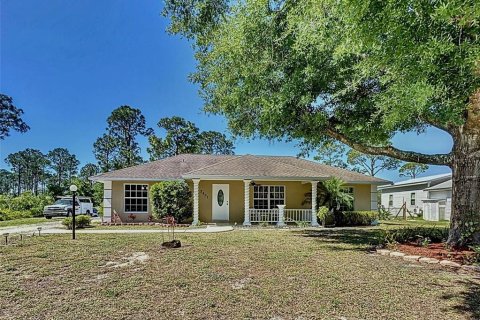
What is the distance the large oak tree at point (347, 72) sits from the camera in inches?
188

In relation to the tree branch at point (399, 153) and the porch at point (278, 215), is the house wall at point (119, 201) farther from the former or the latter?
the tree branch at point (399, 153)

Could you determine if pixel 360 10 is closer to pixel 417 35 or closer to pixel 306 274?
pixel 417 35

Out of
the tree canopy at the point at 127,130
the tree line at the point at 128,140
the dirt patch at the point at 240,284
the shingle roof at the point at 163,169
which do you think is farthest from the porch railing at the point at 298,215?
the tree canopy at the point at 127,130

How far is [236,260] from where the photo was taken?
7.88m

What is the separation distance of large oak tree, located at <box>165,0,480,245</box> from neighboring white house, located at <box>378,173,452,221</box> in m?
17.7

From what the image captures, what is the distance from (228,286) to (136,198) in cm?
1479

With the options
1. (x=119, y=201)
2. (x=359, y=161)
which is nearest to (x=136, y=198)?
(x=119, y=201)

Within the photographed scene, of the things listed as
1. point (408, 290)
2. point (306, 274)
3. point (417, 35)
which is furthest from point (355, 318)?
point (417, 35)

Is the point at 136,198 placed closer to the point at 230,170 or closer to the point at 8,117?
the point at 230,170

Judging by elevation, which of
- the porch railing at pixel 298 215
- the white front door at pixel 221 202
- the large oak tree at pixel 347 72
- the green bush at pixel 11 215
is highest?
the large oak tree at pixel 347 72

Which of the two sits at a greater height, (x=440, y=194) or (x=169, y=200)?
(x=169, y=200)

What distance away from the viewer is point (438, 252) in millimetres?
8414

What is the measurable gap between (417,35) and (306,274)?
464 cm

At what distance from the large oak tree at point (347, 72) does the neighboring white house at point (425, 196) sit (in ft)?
58.0
